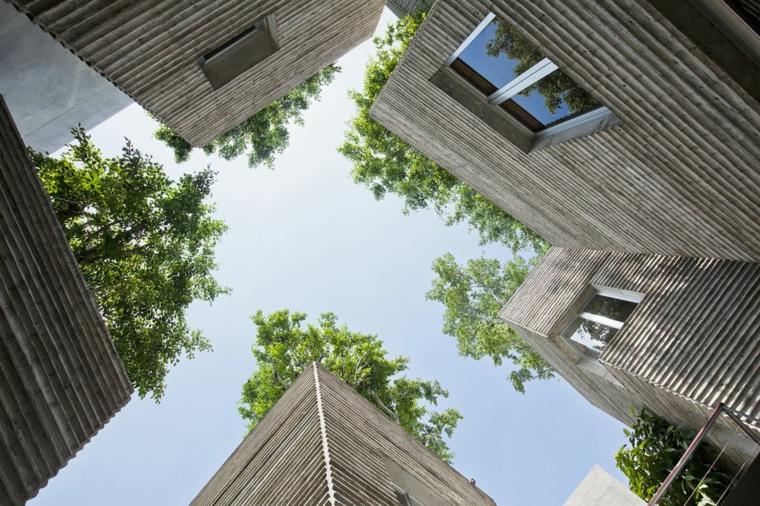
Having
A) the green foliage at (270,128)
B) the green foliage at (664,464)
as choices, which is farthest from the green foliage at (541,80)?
the green foliage at (270,128)

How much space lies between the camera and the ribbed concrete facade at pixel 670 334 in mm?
6094

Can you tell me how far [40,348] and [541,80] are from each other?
21.8 ft

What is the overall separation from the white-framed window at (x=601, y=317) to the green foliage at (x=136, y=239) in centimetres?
1090

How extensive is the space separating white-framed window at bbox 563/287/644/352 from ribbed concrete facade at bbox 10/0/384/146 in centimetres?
742

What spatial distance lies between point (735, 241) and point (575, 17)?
3.85 metres

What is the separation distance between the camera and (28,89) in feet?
30.2

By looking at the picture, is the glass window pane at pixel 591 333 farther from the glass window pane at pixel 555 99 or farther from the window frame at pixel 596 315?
the glass window pane at pixel 555 99

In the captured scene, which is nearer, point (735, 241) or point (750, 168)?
point (750, 168)

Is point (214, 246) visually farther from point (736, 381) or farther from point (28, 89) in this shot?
point (736, 381)

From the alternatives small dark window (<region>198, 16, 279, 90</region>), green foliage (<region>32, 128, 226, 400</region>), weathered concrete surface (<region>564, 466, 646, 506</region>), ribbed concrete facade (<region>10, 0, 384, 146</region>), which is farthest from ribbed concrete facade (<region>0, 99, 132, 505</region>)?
weathered concrete surface (<region>564, 466, 646, 506</region>)

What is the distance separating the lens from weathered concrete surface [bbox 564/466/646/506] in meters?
9.09

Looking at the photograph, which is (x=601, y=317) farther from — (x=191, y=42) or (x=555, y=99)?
(x=191, y=42)

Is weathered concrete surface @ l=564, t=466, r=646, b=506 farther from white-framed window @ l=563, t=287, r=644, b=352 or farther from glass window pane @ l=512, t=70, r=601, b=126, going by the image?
glass window pane @ l=512, t=70, r=601, b=126

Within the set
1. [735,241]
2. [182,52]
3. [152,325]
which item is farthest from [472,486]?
[182,52]
